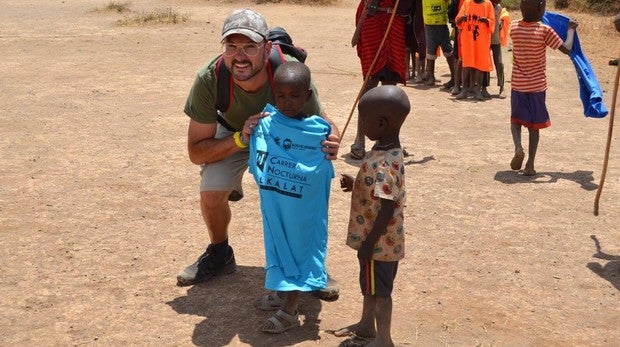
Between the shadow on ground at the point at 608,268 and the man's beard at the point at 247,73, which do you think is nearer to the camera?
the man's beard at the point at 247,73

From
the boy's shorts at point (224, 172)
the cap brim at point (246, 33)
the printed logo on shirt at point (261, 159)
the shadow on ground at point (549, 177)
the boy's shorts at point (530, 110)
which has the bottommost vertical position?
the shadow on ground at point (549, 177)

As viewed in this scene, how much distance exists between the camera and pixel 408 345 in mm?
4324

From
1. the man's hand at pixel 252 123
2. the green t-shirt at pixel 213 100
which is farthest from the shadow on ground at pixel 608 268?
the man's hand at pixel 252 123

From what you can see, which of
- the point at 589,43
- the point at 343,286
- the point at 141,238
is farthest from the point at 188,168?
the point at 589,43

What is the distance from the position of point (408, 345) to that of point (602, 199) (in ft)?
9.59

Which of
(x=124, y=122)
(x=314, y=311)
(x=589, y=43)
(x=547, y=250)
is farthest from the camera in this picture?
(x=589, y=43)

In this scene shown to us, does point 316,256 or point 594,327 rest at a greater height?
point 316,256

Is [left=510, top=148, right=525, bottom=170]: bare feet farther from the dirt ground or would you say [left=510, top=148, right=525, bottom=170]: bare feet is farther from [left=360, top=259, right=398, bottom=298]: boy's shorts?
[left=360, top=259, right=398, bottom=298]: boy's shorts

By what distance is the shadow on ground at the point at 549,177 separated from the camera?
23.4ft

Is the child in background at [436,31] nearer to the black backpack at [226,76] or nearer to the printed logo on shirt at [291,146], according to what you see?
the black backpack at [226,76]

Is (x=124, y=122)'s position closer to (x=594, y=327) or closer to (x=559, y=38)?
(x=559, y=38)

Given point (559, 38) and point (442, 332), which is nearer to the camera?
point (442, 332)

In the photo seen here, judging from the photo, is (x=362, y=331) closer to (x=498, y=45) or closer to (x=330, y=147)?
(x=330, y=147)

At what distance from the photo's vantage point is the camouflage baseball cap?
4477 millimetres
